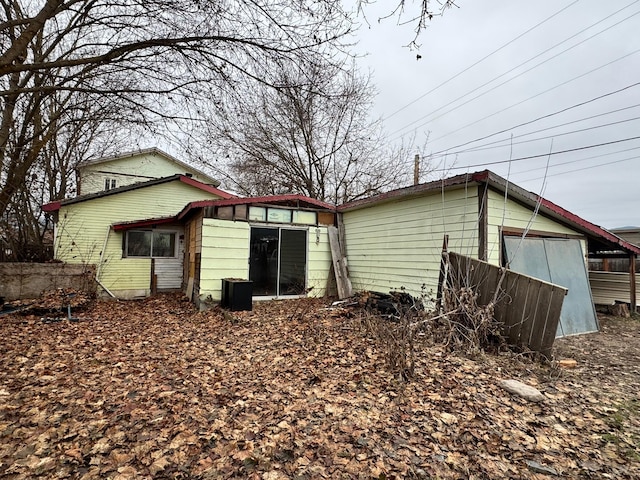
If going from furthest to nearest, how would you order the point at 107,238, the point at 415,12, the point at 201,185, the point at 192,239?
the point at 201,185, the point at 107,238, the point at 192,239, the point at 415,12

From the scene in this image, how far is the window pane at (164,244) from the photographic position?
1078cm

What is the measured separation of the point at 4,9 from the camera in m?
5.00

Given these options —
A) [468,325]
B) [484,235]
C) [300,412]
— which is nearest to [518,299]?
[468,325]

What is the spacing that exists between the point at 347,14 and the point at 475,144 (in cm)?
1021

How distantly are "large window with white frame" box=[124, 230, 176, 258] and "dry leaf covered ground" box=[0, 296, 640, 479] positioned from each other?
19.2 feet

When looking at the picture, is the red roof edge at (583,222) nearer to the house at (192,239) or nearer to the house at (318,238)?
the house at (318,238)

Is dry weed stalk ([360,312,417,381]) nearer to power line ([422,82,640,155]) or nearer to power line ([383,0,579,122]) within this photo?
power line ([383,0,579,122])

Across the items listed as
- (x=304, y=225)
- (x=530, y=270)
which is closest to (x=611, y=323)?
(x=530, y=270)

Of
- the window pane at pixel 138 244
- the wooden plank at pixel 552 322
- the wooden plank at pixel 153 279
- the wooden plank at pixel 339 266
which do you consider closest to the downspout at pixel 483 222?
the wooden plank at pixel 552 322

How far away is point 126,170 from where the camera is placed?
16375mm

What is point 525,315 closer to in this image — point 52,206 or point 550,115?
point 550,115

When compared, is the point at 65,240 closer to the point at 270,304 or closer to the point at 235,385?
the point at 270,304

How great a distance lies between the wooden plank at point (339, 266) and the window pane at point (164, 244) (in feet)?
19.6

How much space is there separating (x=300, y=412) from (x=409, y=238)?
4938mm
